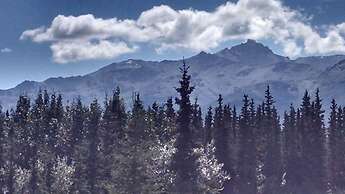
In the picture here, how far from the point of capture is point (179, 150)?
50.4 m

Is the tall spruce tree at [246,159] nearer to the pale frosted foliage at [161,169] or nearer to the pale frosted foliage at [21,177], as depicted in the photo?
the pale frosted foliage at [161,169]

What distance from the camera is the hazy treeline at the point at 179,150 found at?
5742 centimetres

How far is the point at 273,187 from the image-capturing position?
4124 inches

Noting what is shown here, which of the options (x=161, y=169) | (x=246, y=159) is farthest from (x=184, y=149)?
A: (x=246, y=159)

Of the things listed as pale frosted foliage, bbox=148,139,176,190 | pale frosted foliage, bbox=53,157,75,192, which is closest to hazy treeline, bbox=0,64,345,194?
pale frosted foliage, bbox=53,157,75,192

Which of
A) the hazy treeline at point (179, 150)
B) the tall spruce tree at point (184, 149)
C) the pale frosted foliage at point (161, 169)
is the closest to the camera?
the tall spruce tree at point (184, 149)

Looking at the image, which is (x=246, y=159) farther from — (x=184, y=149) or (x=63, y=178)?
(x=184, y=149)

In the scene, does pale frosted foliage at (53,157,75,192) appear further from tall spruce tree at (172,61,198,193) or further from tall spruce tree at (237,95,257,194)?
tall spruce tree at (172,61,198,193)

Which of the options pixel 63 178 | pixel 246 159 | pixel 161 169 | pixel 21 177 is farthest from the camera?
pixel 246 159

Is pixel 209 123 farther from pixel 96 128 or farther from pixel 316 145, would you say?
pixel 96 128

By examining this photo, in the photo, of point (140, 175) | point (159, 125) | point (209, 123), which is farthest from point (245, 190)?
point (140, 175)

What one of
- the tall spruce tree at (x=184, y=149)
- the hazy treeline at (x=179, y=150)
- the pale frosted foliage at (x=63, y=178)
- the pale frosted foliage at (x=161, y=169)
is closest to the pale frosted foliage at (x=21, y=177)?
the hazy treeline at (x=179, y=150)

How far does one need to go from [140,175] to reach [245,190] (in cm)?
4588

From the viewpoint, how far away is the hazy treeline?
57419mm
